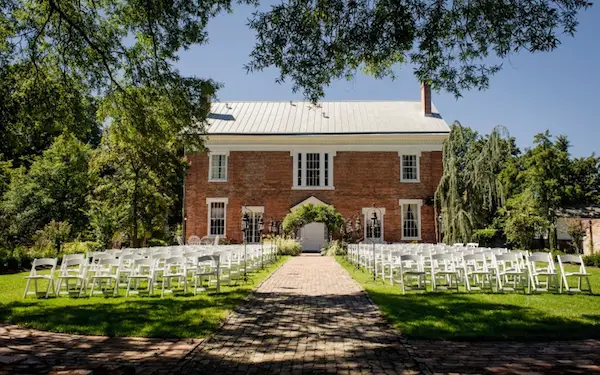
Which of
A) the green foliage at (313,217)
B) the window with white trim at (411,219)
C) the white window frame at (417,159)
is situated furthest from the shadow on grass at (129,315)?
the white window frame at (417,159)

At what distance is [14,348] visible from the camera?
567 cm

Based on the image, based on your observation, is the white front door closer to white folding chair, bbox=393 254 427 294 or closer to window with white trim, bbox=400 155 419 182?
window with white trim, bbox=400 155 419 182

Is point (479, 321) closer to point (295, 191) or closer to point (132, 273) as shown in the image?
point (132, 273)

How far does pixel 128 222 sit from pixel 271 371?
20.9m

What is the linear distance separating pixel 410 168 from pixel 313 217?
8.00 metres

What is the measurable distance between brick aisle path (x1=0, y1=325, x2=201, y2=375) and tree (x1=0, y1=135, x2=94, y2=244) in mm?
20041

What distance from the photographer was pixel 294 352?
5.47 metres

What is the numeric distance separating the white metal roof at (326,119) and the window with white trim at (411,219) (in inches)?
180

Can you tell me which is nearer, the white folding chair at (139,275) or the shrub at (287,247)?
the white folding chair at (139,275)

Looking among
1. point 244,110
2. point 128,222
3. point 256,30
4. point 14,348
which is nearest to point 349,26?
point 256,30

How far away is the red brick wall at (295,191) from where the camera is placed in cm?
2919

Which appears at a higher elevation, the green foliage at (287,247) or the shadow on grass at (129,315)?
the green foliage at (287,247)

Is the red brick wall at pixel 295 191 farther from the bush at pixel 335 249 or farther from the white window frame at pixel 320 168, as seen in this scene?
the bush at pixel 335 249

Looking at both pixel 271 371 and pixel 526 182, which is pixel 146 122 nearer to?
pixel 271 371
